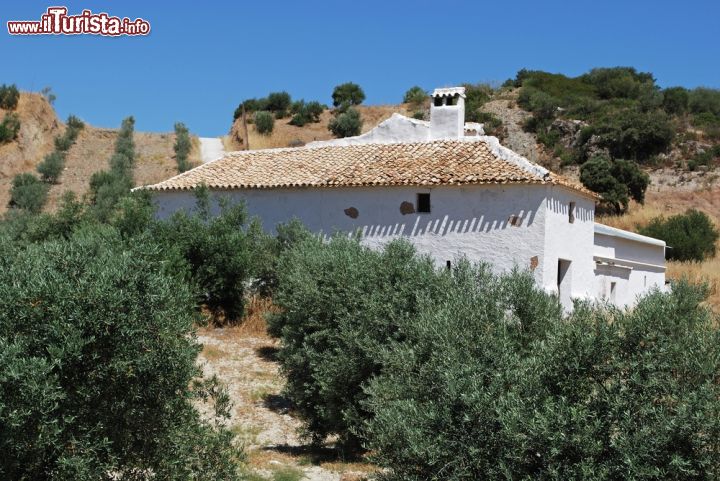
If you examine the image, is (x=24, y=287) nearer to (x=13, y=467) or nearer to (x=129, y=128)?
(x=13, y=467)

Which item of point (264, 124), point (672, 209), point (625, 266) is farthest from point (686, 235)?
point (264, 124)

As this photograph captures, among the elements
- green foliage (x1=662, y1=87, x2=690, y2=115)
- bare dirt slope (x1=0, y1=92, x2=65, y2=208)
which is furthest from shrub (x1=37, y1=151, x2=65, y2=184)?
green foliage (x1=662, y1=87, x2=690, y2=115)

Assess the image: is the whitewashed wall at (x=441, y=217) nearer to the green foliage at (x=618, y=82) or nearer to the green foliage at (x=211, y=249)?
the green foliage at (x=211, y=249)

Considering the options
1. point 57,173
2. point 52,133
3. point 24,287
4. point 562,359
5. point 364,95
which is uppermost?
point 364,95

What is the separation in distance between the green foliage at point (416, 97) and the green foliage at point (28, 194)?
2851cm

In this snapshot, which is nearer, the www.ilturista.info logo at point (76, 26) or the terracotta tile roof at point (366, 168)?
the terracotta tile roof at point (366, 168)

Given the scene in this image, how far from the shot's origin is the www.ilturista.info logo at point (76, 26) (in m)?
25.5

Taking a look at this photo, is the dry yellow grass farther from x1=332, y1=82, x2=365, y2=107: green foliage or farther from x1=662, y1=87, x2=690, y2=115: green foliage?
x1=332, y1=82, x2=365, y2=107: green foliage

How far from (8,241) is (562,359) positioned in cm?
576

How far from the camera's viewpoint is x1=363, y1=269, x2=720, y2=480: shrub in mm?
5332

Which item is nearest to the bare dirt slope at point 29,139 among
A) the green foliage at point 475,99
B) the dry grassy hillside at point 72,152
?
the dry grassy hillside at point 72,152

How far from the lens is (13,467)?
568cm

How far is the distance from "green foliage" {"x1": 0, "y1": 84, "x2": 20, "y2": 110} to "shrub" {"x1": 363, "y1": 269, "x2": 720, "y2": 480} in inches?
1760

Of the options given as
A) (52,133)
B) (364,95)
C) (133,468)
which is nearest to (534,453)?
(133,468)
